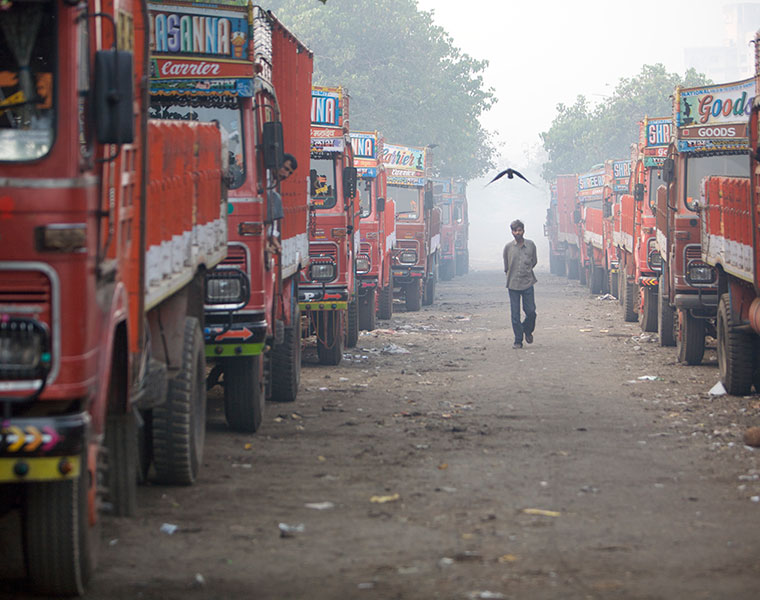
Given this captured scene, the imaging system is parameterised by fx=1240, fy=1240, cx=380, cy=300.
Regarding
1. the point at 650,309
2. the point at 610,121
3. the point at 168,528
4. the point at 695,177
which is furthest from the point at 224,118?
the point at 610,121

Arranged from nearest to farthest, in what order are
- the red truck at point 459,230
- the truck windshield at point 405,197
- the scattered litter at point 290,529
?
1. the scattered litter at point 290,529
2. the truck windshield at point 405,197
3. the red truck at point 459,230

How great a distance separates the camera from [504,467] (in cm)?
835

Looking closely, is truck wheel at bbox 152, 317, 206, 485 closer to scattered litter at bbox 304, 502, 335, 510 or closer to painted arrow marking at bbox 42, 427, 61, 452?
scattered litter at bbox 304, 502, 335, 510

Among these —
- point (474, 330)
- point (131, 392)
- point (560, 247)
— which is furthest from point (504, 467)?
point (560, 247)

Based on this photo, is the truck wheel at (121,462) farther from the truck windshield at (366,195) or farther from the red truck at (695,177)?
the truck windshield at (366,195)

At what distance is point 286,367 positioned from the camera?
11531mm

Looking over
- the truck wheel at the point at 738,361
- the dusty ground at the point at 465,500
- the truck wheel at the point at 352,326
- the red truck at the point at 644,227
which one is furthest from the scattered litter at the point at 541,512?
the red truck at the point at 644,227

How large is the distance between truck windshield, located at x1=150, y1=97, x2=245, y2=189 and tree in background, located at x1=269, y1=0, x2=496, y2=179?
4146 centimetres

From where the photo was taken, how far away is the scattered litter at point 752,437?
8969mm

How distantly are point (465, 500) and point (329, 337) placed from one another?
301 inches

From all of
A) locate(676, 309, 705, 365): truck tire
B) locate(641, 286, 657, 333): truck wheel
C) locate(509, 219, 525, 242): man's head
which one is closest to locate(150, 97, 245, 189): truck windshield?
locate(676, 309, 705, 365): truck tire

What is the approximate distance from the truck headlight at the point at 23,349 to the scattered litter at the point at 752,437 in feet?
19.3

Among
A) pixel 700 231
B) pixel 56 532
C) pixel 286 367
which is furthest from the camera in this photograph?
pixel 700 231

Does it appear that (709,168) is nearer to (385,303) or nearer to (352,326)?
(352,326)
